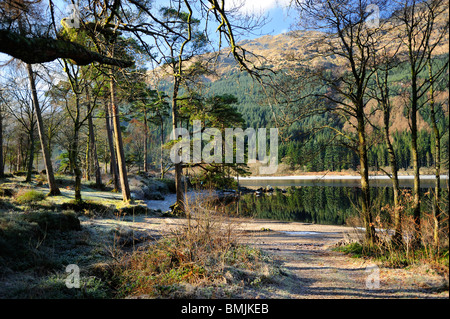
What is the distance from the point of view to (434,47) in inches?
259

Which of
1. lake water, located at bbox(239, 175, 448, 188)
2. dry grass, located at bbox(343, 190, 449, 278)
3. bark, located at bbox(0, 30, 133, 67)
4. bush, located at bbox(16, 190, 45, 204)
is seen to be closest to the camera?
bark, located at bbox(0, 30, 133, 67)

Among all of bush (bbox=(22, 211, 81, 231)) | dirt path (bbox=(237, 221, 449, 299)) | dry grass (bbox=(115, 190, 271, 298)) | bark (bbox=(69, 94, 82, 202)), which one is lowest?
dirt path (bbox=(237, 221, 449, 299))

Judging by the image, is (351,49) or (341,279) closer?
(341,279)

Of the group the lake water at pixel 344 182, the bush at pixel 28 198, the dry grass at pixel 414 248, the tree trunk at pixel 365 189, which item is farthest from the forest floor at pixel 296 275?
the lake water at pixel 344 182

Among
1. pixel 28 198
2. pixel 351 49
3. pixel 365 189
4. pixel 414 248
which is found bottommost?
pixel 414 248

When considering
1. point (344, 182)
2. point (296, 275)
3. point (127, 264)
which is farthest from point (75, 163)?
point (344, 182)

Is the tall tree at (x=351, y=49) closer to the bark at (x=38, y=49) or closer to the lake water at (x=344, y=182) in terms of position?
the bark at (x=38, y=49)

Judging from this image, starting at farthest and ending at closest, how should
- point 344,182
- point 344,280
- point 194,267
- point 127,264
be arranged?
point 344,182 → point 344,280 → point 127,264 → point 194,267

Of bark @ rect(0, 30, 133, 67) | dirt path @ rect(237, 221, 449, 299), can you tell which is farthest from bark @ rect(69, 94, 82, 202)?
dirt path @ rect(237, 221, 449, 299)

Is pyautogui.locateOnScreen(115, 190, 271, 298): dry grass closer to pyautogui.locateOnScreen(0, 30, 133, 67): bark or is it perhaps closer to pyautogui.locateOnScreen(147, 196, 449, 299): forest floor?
pyautogui.locateOnScreen(147, 196, 449, 299): forest floor

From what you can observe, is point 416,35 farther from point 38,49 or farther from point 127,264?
point 127,264

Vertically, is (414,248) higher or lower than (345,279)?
higher
